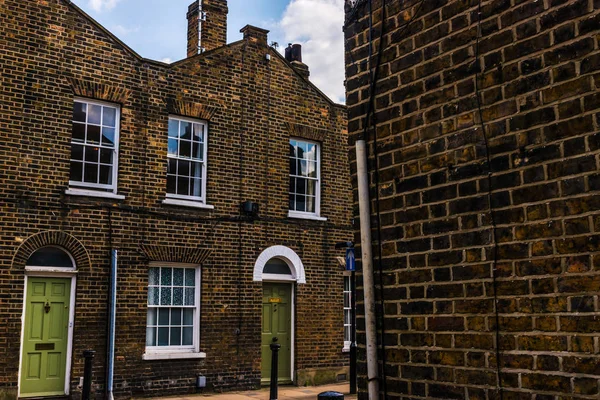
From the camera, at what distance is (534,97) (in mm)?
2873

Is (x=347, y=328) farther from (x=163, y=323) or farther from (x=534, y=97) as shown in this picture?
(x=534, y=97)

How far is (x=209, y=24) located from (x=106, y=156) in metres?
4.77

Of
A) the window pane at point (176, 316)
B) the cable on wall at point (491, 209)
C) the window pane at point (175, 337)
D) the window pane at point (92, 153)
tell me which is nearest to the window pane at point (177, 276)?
the window pane at point (176, 316)

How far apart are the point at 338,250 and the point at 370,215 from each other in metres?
13.3

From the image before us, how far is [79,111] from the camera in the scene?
13.4 m

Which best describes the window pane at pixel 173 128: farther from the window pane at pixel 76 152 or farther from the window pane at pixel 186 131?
the window pane at pixel 76 152

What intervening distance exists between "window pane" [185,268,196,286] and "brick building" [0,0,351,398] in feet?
0.14

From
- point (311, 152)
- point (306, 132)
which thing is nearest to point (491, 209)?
point (306, 132)

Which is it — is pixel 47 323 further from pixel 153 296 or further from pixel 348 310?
pixel 348 310

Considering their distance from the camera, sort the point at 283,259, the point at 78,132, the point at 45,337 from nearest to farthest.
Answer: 1. the point at 45,337
2. the point at 78,132
3. the point at 283,259

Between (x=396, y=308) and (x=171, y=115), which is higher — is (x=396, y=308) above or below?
below

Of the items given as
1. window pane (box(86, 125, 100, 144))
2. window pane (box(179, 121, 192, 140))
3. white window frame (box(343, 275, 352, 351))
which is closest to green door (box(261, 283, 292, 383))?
white window frame (box(343, 275, 352, 351))

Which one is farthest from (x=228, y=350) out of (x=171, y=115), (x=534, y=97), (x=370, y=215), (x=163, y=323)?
A: (x=534, y=97)

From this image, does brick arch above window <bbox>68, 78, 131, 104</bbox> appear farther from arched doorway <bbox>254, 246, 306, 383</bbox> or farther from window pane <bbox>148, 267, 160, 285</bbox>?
arched doorway <bbox>254, 246, 306, 383</bbox>
